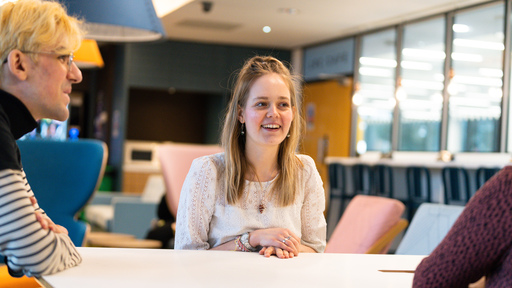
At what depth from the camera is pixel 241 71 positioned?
216cm

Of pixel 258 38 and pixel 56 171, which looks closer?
pixel 56 171

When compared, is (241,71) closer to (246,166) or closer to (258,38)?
(246,166)

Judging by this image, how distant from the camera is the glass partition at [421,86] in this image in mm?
7934

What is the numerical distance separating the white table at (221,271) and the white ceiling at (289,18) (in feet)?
21.3

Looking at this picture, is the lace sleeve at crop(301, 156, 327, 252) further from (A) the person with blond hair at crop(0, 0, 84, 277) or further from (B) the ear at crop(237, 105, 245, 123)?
(A) the person with blond hair at crop(0, 0, 84, 277)

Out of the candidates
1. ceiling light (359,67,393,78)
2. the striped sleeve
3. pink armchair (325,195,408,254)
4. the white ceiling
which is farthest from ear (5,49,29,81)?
ceiling light (359,67,393,78)

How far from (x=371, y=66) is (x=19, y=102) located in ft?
27.6

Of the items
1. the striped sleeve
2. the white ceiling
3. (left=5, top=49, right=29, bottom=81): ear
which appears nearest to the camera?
the striped sleeve

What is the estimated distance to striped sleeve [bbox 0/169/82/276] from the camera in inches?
44.8

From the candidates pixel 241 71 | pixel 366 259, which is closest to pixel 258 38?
pixel 241 71

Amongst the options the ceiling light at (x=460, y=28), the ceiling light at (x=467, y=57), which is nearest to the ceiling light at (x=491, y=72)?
the ceiling light at (x=467, y=57)

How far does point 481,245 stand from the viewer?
35.9 inches

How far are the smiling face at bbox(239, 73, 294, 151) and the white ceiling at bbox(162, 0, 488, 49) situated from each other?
5.83 meters

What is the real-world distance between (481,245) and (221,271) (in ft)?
1.86
